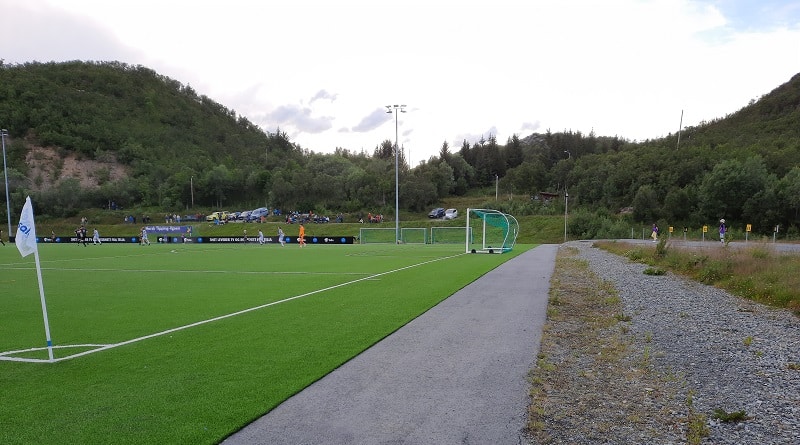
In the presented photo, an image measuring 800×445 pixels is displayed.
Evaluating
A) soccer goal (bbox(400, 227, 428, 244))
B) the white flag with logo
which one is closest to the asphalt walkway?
the white flag with logo

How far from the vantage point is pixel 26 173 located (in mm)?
113938

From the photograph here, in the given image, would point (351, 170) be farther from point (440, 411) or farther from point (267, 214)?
point (440, 411)

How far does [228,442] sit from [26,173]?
14040cm

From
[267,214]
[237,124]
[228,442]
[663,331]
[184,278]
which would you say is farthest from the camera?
[237,124]

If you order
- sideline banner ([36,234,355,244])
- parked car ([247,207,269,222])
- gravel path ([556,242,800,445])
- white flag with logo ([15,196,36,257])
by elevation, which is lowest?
sideline banner ([36,234,355,244])

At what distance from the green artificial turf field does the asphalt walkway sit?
1.11ft

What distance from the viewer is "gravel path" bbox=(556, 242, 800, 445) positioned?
465 cm

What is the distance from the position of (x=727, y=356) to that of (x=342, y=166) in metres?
118

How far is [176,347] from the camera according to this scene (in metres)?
7.48

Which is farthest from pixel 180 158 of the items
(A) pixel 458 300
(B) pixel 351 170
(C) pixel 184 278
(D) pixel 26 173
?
(A) pixel 458 300

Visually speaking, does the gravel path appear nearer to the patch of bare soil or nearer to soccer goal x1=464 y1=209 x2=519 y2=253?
soccer goal x1=464 y1=209 x2=519 y2=253

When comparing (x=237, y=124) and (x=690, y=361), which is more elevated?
(x=237, y=124)

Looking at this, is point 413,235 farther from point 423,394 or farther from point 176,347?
point 423,394

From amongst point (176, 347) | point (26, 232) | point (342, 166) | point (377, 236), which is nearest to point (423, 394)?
point (176, 347)
